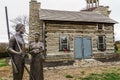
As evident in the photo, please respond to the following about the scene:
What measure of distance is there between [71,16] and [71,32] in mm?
2254

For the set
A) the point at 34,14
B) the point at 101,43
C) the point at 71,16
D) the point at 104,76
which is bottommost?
the point at 104,76

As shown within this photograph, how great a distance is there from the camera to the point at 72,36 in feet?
103

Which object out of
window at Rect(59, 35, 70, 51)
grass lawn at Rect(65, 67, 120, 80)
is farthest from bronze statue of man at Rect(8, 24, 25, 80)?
window at Rect(59, 35, 70, 51)

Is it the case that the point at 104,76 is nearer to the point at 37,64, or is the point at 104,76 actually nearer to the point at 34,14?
the point at 37,64

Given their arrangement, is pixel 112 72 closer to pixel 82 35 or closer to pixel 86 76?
pixel 86 76

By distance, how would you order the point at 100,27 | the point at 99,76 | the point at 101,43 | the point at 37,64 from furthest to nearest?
the point at 100,27 → the point at 101,43 → the point at 99,76 → the point at 37,64

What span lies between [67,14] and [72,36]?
10.6 ft

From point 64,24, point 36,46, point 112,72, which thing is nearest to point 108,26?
point 64,24

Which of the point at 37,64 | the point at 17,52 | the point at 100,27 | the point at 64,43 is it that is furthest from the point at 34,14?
the point at 17,52

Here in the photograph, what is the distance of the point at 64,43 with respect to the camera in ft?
102

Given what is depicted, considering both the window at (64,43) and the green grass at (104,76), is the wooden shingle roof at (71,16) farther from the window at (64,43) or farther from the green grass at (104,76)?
the green grass at (104,76)

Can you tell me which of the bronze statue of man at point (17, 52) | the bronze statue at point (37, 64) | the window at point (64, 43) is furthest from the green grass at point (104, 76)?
the window at point (64, 43)

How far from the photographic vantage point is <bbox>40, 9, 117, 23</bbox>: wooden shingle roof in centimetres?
3073

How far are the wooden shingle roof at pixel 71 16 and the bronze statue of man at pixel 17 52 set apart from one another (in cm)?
2081
